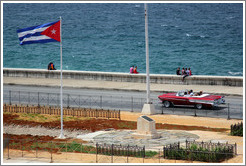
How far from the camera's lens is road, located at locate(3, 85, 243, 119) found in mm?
38781

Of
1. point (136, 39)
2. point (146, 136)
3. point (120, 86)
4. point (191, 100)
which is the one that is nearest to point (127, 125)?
point (146, 136)

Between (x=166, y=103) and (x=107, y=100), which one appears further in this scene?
(x=107, y=100)

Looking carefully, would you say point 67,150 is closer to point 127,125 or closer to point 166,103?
point 127,125

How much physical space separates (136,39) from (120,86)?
2966 inches

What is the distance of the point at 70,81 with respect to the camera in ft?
176

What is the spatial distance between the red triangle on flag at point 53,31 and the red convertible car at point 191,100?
1117 centimetres

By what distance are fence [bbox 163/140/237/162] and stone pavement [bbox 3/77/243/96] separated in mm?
17981

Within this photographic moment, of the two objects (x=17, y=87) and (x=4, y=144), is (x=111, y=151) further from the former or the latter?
(x=17, y=87)

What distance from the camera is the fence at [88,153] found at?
25.9 m

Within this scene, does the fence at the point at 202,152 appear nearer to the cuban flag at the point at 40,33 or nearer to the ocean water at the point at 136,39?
the cuban flag at the point at 40,33

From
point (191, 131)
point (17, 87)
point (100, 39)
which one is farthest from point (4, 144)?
point (100, 39)

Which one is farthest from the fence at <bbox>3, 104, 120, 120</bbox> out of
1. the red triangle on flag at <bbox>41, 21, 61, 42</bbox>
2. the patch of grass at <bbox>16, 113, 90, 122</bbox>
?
the red triangle on flag at <bbox>41, 21, 61, 42</bbox>

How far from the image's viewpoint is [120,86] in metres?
49.5

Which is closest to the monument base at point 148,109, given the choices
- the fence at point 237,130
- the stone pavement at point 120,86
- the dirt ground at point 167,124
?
the dirt ground at point 167,124
